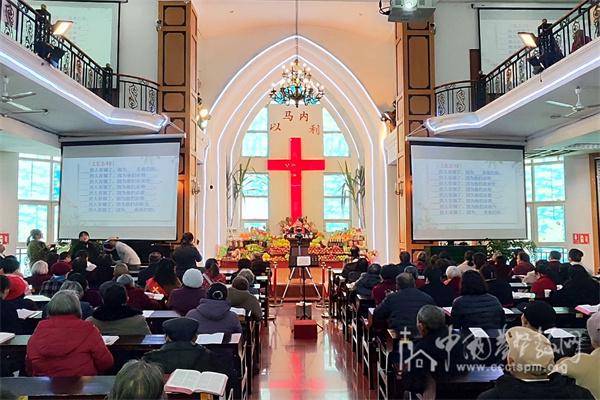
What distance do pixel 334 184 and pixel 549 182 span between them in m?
6.07

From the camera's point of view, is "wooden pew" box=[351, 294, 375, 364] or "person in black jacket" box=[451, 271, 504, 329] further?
"wooden pew" box=[351, 294, 375, 364]

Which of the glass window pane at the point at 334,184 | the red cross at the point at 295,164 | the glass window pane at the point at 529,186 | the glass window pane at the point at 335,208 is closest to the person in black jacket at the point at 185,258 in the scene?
the red cross at the point at 295,164

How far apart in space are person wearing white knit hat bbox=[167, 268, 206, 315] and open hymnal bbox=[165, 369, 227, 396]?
81.0 inches

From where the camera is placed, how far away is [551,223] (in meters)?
12.0

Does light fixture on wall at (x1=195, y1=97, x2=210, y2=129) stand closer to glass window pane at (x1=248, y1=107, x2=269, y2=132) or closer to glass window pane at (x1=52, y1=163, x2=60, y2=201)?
glass window pane at (x1=52, y1=163, x2=60, y2=201)

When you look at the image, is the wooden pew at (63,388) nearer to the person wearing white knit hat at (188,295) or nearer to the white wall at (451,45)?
the person wearing white knit hat at (188,295)

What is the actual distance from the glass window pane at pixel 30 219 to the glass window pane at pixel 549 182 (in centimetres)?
1161

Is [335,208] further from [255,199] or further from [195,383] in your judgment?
[195,383]

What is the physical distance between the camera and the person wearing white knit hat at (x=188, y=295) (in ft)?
14.0

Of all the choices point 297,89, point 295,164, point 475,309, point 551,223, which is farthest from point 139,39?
point 551,223

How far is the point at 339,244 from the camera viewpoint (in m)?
13.1

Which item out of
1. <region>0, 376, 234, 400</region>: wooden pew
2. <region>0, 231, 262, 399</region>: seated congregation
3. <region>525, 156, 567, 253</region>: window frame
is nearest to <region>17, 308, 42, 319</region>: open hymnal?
<region>0, 231, 262, 399</region>: seated congregation

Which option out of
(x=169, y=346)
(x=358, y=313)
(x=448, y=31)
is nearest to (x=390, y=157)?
(x=448, y=31)

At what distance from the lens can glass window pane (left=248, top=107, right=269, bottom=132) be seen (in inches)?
619
